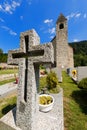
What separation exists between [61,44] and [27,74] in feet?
97.3

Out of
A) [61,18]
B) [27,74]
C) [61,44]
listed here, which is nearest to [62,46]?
[61,44]

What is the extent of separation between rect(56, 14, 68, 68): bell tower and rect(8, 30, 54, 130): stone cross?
28.0m

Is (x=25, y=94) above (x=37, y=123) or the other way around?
above

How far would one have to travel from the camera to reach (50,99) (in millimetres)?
4605

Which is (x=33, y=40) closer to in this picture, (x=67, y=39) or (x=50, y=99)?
(x=50, y=99)

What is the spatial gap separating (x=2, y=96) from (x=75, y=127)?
13.9ft

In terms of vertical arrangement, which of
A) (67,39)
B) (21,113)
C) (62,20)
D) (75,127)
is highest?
(62,20)

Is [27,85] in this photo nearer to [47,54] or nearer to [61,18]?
[47,54]

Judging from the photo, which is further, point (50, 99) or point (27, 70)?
point (50, 99)

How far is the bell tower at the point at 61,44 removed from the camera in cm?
3052

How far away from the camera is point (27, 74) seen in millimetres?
2920

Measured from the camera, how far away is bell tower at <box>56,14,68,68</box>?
1201 inches

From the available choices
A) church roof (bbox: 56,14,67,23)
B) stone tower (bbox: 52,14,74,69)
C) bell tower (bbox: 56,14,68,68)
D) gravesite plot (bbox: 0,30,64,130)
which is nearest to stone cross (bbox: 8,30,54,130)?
gravesite plot (bbox: 0,30,64,130)

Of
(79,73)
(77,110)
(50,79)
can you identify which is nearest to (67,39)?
(79,73)
